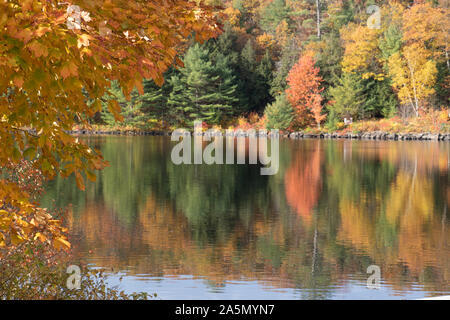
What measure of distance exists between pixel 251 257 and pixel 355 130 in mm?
→ 41166

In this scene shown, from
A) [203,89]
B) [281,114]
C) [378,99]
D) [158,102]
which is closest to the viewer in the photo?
[281,114]

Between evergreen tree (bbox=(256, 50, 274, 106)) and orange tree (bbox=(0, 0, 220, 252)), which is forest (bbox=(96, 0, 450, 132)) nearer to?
evergreen tree (bbox=(256, 50, 274, 106))

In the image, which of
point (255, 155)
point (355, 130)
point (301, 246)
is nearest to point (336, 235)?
point (301, 246)

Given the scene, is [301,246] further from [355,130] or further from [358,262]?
[355,130]

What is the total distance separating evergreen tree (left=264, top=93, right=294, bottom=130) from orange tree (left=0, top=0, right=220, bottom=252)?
155ft

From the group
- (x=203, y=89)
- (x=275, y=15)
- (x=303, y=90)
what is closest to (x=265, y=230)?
(x=303, y=90)

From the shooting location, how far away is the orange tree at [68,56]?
3053 millimetres

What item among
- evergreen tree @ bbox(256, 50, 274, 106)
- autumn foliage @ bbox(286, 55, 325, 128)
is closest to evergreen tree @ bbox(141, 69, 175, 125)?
evergreen tree @ bbox(256, 50, 274, 106)

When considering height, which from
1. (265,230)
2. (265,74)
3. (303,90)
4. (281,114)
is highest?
(265,74)

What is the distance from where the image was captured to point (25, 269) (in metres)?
6.26

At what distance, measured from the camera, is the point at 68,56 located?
10.5 ft

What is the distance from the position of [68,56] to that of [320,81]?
5299cm

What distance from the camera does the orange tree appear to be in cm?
305

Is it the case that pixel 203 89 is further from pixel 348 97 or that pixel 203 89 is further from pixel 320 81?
pixel 348 97
